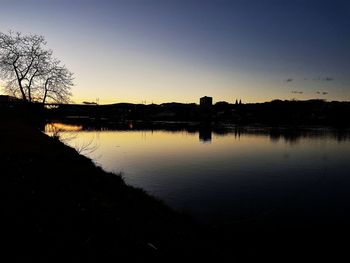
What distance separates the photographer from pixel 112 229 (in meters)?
8.36

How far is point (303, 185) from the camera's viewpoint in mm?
23594

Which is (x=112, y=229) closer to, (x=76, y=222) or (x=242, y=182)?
(x=76, y=222)

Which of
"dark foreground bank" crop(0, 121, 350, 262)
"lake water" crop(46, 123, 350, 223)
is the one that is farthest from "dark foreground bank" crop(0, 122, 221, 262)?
"lake water" crop(46, 123, 350, 223)

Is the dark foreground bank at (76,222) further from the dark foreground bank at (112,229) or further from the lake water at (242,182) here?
the lake water at (242,182)

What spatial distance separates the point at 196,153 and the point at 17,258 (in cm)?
3443

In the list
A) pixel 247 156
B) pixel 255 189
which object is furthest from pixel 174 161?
pixel 255 189

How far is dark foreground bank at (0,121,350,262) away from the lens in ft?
22.2

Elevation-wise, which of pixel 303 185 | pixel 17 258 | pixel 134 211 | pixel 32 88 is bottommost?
pixel 303 185

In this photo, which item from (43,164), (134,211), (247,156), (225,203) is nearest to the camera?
(134,211)

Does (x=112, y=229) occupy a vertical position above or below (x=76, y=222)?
below

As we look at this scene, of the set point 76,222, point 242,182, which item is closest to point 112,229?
point 76,222

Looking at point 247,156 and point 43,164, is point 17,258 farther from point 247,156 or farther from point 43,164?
point 247,156

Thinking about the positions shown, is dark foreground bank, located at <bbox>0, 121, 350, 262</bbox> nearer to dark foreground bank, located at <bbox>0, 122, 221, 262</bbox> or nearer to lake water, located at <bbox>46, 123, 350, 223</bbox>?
dark foreground bank, located at <bbox>0, 122, 221, 262</bbox>

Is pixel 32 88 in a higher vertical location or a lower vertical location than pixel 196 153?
higher
